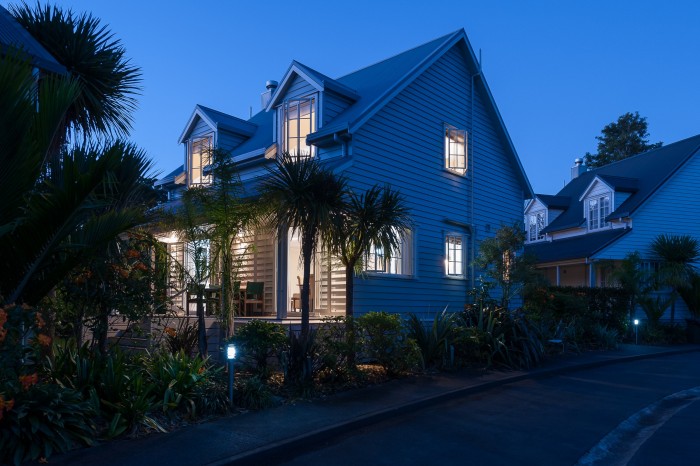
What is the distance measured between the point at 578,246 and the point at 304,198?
1982 centimetres

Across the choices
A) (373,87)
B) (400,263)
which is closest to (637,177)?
(373,87)

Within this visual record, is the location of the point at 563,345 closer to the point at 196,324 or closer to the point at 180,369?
the point at 196,324

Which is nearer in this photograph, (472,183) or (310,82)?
(310,82)

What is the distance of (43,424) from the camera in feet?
19.7

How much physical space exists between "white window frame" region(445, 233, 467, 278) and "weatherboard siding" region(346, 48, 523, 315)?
177 millimetres

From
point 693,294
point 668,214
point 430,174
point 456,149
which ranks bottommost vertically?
point 693,294

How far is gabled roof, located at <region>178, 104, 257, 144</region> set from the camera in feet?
58.4

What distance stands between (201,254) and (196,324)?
125 centimetres

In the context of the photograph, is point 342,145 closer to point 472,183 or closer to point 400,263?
point 400,263

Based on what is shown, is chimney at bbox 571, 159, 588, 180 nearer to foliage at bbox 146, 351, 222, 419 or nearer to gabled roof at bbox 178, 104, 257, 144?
gabled roof at bbox 178, 104, 257, 144

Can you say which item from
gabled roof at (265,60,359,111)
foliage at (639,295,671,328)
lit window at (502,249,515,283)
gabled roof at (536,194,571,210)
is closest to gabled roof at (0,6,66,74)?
gabled roof at (265,60,359,111)

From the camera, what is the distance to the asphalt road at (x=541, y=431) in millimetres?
6637

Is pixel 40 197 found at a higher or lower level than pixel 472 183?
lower

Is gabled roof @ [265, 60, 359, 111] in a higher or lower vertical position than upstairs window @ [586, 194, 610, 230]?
higher
